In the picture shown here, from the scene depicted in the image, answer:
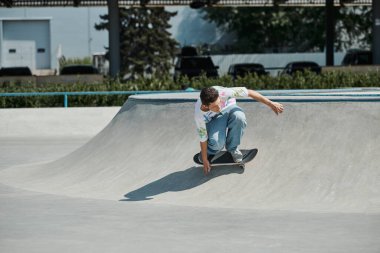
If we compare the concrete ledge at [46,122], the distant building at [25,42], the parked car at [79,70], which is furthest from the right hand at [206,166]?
the distant building at [25,42]

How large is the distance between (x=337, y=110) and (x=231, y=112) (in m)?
1.56

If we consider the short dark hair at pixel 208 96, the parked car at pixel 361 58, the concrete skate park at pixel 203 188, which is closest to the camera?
the concrete skate park at pixel 203 188

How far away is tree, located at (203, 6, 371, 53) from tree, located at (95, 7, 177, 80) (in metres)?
8.85

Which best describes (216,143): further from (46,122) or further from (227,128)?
(46,122)

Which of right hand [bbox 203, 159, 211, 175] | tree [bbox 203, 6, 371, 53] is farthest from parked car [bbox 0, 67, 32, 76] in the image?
right hand [bbox 203, 159, 211, 175]

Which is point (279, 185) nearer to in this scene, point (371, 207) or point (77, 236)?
point (371, 207)

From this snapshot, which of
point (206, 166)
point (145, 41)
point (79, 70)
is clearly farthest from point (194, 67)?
point (206, 166)

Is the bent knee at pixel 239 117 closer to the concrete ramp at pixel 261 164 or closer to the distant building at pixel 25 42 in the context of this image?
the concrete ramp at pixel 261 164

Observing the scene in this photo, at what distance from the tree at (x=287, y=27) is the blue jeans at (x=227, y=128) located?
54021 millimetres

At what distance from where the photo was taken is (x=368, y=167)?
12.7 meters

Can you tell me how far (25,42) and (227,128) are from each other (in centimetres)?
5899

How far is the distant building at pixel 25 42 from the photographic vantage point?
7025 cm

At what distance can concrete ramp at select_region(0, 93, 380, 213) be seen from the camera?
12586mm

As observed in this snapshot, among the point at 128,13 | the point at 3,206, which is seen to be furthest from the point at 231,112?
the point at 128,13
